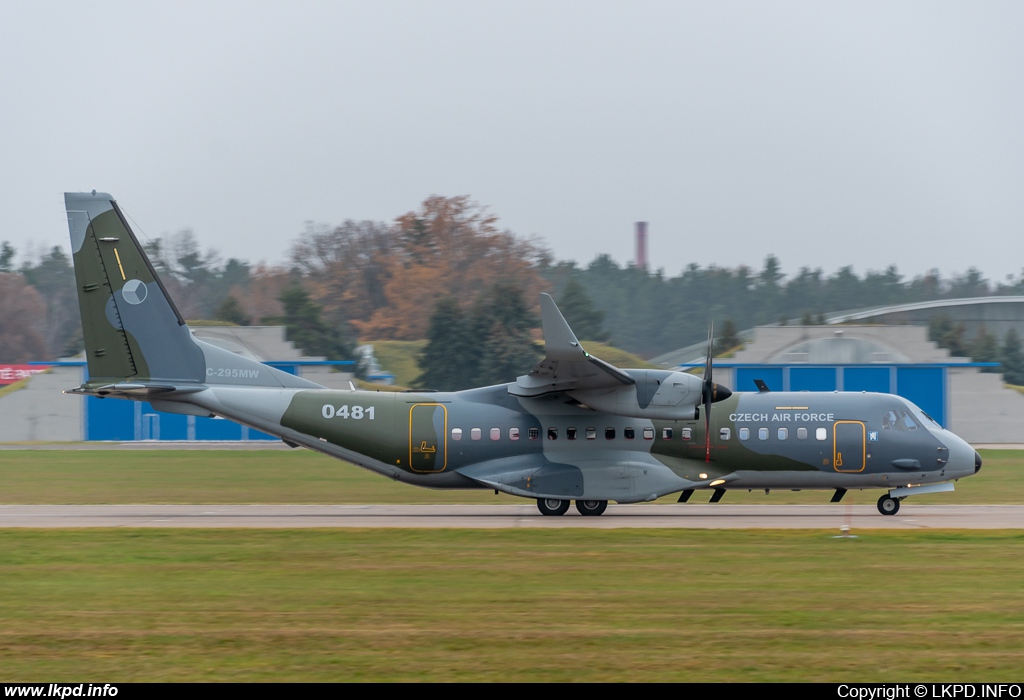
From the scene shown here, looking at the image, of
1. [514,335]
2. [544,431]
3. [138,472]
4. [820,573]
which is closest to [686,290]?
[514,335]

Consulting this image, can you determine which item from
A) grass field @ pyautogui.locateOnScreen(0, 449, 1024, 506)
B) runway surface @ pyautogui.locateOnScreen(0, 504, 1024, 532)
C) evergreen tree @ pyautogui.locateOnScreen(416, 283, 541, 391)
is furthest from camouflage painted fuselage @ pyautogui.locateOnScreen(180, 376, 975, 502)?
evergreen tree @ pyautogui.locateOnScreen(416, 283, 541, 391)

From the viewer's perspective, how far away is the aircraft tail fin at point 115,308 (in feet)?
73.9

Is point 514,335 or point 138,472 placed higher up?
point 514,335

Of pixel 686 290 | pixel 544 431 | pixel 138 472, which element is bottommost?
pixel 138 472

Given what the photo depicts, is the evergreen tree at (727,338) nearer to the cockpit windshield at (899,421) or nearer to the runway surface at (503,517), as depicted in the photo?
the runway surface at (503,517)

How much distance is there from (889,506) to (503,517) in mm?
8314

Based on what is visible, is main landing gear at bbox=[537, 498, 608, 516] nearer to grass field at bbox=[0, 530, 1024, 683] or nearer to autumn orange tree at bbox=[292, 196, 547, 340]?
grass field at bbox=[0, 530, 1024, 683]

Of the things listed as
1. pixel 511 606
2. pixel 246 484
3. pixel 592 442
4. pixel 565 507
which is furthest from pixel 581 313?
pixel 511 606

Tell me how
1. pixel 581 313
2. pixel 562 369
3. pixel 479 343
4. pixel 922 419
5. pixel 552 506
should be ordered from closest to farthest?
pixel 562 369 < pixel 552 506 < pixel 922 419 < pixel 479 343 < pixel 581 313

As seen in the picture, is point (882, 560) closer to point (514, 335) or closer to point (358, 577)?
point (358, 577)

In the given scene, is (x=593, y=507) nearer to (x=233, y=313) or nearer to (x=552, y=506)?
(x=552, y=506)

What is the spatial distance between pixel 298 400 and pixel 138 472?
12.7 meters

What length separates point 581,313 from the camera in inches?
3159

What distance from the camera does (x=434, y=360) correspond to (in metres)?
57.0
